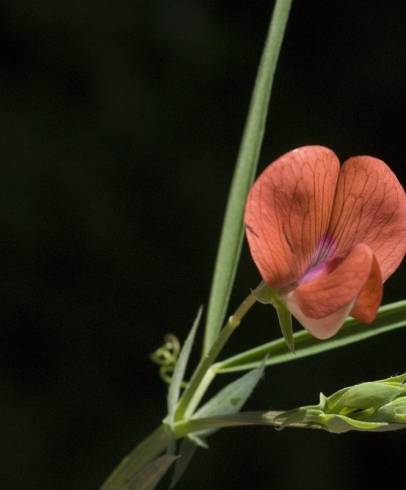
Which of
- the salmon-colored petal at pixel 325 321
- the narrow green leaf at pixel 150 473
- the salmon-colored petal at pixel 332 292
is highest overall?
the salmon-colored petal at pixel 332 292

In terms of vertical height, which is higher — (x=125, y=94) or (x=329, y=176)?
(x=125, y=94)

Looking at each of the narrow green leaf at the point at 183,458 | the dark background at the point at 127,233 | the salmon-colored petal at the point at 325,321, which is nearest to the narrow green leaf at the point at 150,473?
the narrow green leaf at the point at 183,458

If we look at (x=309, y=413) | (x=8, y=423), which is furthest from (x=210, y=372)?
(x=8, y=423)

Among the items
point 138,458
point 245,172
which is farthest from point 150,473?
point 245,172

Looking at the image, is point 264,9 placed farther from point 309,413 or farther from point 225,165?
point 309,413

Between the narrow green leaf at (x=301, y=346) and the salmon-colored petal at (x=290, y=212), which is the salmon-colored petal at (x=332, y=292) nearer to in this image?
the salmon-colored petal at (x=290, y=212)

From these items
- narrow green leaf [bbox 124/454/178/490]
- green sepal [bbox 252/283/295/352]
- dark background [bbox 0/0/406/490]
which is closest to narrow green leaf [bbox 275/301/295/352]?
green sepal [bbox 252/283/295/352]

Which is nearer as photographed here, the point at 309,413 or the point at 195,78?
the point at 309,413
